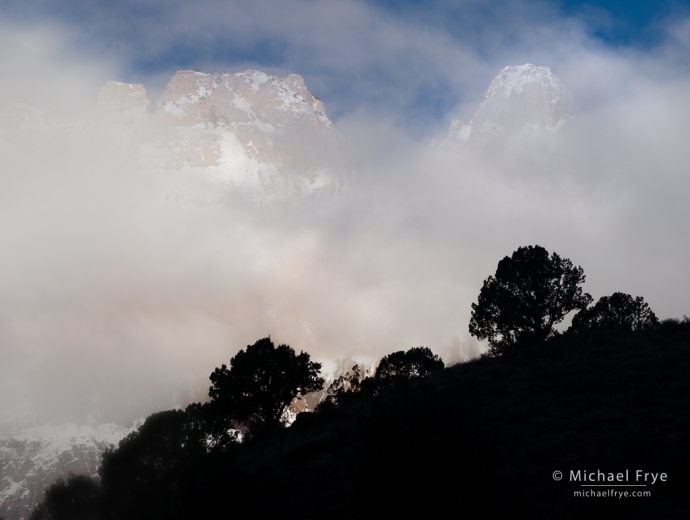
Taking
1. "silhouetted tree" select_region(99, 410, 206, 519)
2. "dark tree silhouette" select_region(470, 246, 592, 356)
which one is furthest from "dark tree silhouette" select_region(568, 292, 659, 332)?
"silhouetted tree" select_region(99, 410, 206, 519)

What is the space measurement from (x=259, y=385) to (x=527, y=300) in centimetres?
2447

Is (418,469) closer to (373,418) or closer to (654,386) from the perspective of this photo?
(373,418)

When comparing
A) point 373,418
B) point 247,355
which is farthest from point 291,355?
point 373,418

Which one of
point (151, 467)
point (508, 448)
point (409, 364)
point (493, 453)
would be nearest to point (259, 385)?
point (151, 467)

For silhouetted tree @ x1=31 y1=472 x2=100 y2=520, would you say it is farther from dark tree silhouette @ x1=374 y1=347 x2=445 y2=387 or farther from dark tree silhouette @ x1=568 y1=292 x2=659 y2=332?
dark tree silhouette @ x1=568 y1=292 x2=659 y2=332

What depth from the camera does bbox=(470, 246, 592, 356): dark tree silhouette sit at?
3700cm

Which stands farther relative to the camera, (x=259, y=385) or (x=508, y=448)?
(x=259, y=385)

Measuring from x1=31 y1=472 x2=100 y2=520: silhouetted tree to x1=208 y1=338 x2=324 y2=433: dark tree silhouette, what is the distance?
14.0 m

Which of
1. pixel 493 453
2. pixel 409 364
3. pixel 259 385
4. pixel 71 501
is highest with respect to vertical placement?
pixel 409 364

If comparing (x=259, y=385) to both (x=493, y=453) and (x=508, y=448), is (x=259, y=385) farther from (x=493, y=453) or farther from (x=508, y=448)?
(x=493, y=453)

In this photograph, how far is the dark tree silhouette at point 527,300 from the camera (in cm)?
3700

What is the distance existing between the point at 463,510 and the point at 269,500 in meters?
7.70

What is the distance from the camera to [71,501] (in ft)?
141

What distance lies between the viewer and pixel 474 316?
3984 centimetres
